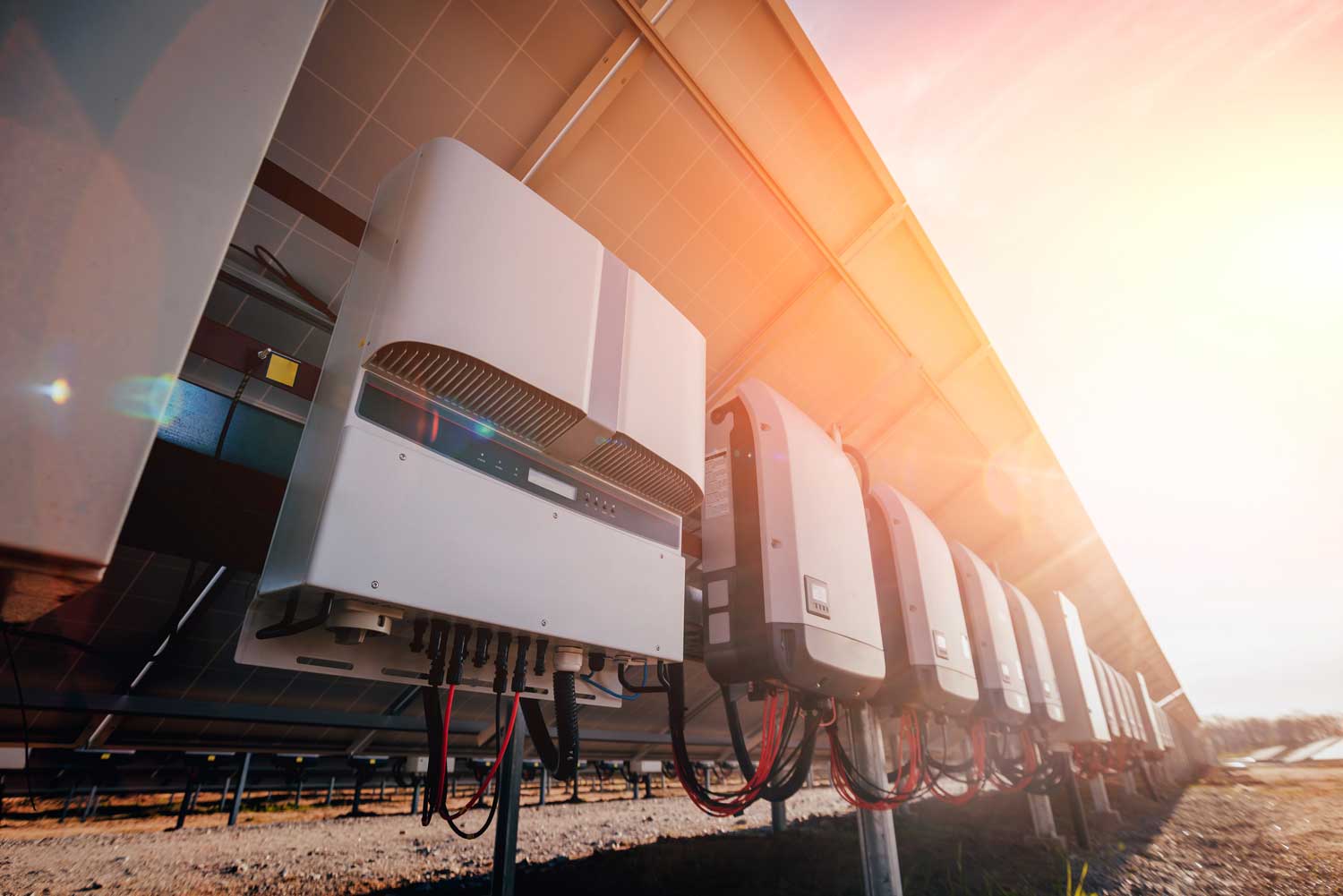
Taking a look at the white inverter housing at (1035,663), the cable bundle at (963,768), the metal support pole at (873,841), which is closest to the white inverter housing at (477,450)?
the metal support pole at (873,841)

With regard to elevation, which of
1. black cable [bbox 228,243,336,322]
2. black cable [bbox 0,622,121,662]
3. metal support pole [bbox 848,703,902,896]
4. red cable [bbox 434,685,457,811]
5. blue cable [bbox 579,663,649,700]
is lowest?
metal support pole [bbox 848,703,902,896]

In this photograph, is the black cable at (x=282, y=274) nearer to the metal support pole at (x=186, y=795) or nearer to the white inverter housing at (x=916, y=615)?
the white inverter housing at (x=916, y=615)

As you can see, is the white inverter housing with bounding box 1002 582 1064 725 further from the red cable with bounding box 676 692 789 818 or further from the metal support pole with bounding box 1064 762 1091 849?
the red cable with bounding box 676 692 789 818

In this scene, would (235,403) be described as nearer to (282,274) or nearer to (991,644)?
(282,274)

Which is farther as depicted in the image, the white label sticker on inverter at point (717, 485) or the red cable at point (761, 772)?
the white label sticker on inverter at point (717, 485)

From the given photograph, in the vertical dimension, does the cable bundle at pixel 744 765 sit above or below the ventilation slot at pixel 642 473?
below

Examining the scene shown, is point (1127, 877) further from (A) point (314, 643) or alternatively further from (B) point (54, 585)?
(B) point (54, 585)

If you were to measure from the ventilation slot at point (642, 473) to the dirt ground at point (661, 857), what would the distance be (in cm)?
244

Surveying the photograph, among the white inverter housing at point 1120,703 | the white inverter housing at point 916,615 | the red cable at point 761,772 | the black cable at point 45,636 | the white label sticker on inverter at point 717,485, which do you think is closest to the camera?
the black cable at point 45,636

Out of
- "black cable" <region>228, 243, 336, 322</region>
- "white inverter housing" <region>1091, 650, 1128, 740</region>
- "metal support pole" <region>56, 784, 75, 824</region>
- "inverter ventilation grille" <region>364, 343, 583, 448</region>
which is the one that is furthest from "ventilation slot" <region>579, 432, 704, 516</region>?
"metal support pole" <region>56, 784, 75, 824</region>

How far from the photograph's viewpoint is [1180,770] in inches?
707

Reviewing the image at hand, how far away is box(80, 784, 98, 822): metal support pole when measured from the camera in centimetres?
548

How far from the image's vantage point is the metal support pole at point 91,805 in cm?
548

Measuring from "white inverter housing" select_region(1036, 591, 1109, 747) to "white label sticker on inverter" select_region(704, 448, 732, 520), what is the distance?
3.86 m
